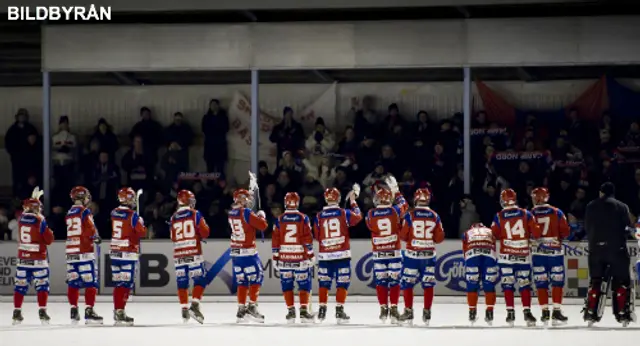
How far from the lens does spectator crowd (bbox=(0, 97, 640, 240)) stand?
25062 mm

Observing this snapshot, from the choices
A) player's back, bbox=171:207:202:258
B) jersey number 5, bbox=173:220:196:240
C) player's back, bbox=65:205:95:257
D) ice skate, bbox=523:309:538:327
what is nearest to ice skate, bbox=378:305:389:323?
ice skate, bbox=523:309:538:327

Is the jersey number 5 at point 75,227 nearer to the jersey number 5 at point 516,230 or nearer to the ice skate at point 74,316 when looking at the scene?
the ice skate at point 74,316

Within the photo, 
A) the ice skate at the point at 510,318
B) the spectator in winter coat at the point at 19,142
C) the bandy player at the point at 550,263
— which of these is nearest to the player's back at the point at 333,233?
the ice skate at the point at 510,318

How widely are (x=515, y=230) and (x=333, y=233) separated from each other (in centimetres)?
230

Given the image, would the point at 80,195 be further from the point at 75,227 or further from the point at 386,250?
the point at 386,250

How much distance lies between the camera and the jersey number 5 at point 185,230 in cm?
1886

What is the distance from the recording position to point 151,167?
2744 centimetres

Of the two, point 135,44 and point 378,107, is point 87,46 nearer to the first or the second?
point 135,44

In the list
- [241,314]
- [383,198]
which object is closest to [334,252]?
[383,198]

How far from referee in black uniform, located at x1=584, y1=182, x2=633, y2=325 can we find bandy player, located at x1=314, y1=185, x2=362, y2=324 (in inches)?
120

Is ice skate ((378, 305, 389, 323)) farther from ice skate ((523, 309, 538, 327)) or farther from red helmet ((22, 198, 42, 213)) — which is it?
red helmet ((22, 198, 42, 213))

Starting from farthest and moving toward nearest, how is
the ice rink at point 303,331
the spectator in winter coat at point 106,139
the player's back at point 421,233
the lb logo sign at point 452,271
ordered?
the spectator in winter coat at point 106,139
the lb logo sign at point 452,271
the player's back at point 421,233
the ice rink at point 303,331

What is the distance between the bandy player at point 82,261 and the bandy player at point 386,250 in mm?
3610

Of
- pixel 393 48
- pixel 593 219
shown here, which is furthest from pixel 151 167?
→ pixel 593 219
